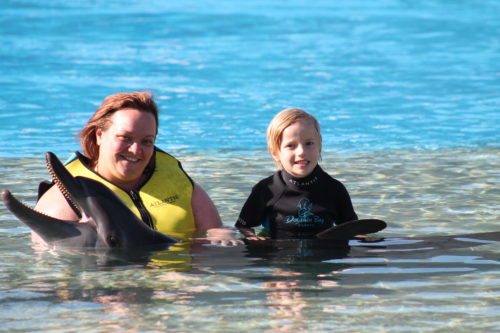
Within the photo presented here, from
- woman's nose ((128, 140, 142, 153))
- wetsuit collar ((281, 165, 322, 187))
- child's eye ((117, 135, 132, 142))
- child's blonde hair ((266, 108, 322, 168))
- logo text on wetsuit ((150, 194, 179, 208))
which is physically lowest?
logo text on wetsuit ((150, 194, 179, 208))

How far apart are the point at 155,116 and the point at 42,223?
91cm

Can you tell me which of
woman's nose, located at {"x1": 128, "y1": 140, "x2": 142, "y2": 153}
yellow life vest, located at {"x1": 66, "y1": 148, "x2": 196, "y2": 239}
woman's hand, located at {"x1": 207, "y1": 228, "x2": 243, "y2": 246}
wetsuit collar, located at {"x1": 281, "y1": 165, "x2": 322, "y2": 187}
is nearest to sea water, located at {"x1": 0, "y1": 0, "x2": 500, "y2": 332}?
woman's hand, located at {"x1": 207, "y1": 228, "x2": 243, "y2": 246}

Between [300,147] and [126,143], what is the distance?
1016 millimetres

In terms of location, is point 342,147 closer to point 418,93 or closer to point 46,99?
point 418,93

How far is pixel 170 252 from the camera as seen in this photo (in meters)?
5.41

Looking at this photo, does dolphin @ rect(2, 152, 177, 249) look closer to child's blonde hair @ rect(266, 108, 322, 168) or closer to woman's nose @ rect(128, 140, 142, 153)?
woman's nose @ rect(128, 140, 142, 153)

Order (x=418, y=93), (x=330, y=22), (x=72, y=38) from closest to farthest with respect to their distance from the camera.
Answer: (x=418, y=93)
(x=72, y=38)
(x=330, y=22)

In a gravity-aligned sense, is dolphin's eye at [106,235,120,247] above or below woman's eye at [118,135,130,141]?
below

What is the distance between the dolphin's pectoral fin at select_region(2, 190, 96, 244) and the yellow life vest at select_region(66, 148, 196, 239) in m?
0.36

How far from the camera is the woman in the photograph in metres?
5.35

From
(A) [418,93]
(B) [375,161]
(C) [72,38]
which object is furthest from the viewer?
(C) [72,38]

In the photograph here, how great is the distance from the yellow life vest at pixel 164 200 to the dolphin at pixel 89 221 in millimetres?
237

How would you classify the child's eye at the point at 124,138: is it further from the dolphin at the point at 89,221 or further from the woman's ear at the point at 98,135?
the dolphin at the point at 89,221

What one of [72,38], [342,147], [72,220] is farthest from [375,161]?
[72,38]
